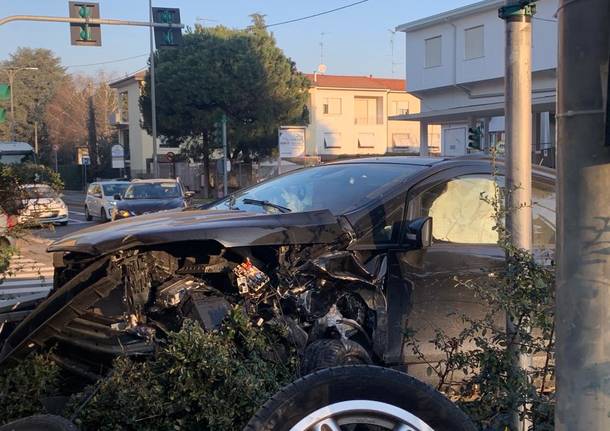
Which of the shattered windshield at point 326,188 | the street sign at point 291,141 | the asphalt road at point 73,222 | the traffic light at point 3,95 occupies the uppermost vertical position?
the traffic light at point 3,95

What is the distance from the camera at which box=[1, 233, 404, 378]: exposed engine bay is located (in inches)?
146

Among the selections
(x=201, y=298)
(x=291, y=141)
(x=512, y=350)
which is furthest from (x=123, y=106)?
(x=512, y=350)

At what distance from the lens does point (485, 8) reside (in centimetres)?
3381

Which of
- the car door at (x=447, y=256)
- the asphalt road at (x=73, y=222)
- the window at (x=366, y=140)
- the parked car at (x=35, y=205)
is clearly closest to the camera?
the car door at (x=447, y=256)

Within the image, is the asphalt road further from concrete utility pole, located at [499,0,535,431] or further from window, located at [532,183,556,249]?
window, located at [532,183,556,249]

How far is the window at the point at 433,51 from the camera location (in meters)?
37.4

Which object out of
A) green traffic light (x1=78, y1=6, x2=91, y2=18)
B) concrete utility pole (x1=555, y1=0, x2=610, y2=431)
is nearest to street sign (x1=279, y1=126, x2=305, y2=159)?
green traffic light (x1=78, y1=6, x2=91, y2=18)

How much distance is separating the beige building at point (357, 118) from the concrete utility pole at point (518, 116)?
5123cm

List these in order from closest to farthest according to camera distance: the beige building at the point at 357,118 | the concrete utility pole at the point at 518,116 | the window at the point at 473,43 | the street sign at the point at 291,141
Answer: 1. the concrete utility pole at the point at 518,116
2. the street sign at the point at 291,141
3. the window at the point at 473,43
4. the beige building at the point at 357,118

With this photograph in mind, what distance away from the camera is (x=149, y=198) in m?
20.6

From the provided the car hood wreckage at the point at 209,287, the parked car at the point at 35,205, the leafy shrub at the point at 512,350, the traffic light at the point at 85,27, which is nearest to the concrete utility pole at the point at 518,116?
the leafy shrub at the point at 512,350

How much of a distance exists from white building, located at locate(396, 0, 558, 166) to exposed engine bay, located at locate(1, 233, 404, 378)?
85.6 feet

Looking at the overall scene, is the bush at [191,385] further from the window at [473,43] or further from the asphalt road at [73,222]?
the window at [473,43]

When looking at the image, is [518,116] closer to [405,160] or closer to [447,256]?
[447,256]
